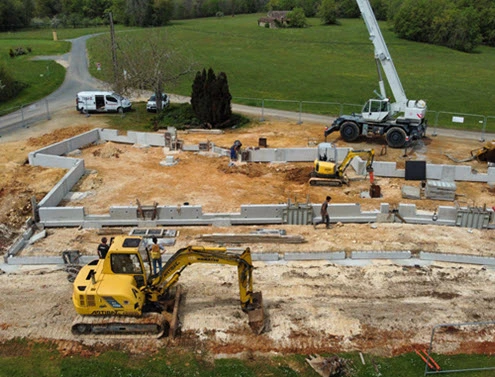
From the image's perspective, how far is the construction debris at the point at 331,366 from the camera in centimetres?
1178

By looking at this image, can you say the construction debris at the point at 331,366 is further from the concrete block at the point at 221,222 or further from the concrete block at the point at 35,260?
the concrete block at the point at 35,260

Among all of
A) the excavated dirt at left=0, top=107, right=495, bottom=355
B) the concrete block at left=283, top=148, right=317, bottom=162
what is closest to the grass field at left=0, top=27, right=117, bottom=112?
the excavated dirt at left=0, top=107, right=495, bottom=355

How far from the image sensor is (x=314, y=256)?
17.2m

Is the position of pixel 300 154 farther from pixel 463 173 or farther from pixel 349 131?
pixel 463 173

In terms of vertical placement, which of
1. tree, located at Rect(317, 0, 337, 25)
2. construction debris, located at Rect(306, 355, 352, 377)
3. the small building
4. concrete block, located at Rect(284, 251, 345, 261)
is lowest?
construction debris, located at Rect(306, 355, 352, 377)

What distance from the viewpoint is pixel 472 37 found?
81.6 m

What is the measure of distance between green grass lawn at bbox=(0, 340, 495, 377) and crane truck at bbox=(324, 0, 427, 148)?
730 inches

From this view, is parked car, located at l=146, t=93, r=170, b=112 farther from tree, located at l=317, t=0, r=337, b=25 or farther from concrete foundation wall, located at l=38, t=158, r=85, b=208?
tree, located at l=317, t=0, r=337, b=25

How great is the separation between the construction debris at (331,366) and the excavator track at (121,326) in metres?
3.90

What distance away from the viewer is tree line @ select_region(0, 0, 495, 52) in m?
81.8

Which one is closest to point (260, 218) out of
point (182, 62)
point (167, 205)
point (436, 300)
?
point (167, 205)

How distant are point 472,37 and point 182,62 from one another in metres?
62.5

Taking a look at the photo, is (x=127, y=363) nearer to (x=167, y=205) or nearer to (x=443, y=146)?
(x=167, y=205)

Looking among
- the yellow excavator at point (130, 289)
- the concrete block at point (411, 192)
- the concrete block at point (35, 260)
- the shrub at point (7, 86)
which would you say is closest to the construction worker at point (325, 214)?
the concrete block at point (411, 192)
